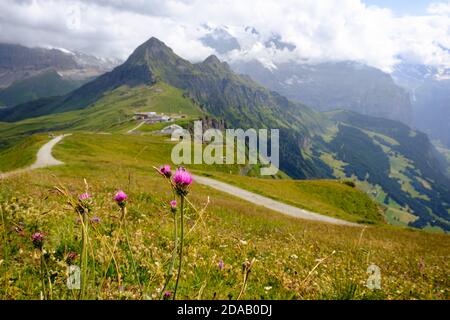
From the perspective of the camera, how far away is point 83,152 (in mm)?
78312

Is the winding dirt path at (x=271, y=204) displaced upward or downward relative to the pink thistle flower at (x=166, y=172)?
downward

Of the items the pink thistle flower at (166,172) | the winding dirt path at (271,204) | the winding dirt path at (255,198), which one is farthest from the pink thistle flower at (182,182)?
the winding dirt path at (271,204)

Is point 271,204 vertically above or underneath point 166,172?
underneath

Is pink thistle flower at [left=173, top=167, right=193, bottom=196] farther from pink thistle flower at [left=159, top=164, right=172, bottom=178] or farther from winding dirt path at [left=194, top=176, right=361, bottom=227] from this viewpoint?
winding dirt path at [left=194, top=176, right=361, bottom=227]

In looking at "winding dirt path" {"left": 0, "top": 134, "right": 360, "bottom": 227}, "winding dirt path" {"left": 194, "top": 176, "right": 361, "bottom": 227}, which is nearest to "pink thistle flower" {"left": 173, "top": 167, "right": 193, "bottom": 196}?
"winding dirt path" {"left": 0, "top": 134, "right": 360, "bottom": 227}

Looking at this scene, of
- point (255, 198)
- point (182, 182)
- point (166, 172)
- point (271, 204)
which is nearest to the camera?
point (182, 182)

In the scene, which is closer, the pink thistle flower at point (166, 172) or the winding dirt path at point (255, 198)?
the pink thistle flower at point (166, 172)

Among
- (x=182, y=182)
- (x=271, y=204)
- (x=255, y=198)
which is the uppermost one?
(x=182, y=182)

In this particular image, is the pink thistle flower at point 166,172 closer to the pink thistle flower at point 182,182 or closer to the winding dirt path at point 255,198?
the pink thistle flower at point 182,182

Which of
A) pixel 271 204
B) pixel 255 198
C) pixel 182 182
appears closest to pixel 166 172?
pixel 182 182

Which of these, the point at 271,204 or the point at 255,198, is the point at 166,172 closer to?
the point at 271,204
